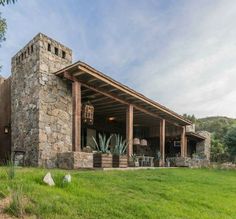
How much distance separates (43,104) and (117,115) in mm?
6924

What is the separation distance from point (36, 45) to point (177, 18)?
596 cm

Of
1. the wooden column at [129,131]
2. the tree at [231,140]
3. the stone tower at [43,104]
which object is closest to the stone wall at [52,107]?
the stone tower at [43,104]

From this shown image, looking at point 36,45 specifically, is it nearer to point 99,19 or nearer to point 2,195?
point 99,19

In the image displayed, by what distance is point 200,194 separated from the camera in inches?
267

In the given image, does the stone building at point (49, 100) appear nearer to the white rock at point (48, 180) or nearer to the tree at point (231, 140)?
the white rock at point (48, 180)

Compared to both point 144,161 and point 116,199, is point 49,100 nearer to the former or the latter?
point 116,199

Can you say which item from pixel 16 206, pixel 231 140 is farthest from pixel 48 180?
pixel 231 140

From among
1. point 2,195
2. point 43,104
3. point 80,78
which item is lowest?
point 2,195

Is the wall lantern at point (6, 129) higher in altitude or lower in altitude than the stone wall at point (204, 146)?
higher

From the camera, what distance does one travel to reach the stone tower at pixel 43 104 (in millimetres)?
9750

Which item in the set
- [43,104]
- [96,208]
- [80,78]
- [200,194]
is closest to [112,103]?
[80,78]

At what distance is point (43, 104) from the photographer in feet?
32.3

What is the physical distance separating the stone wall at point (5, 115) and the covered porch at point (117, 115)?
9.64 feet

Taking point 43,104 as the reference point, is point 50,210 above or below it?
below
